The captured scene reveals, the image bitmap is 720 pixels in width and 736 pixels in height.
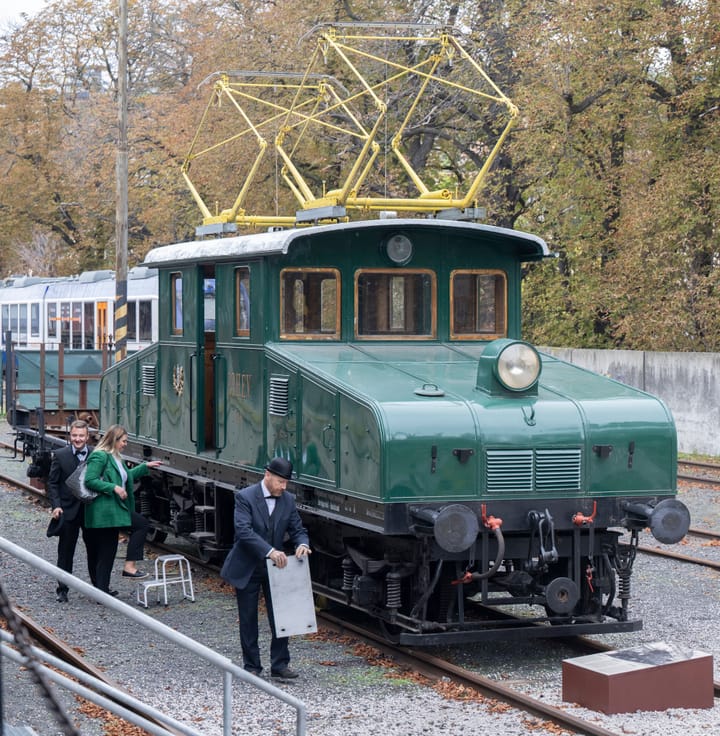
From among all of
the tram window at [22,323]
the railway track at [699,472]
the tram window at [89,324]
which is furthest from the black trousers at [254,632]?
the tram window at [22,323]

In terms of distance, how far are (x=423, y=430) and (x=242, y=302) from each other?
2855mm

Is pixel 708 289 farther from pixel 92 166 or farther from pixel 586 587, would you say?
pixel 92 166

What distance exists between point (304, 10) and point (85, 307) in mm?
8660

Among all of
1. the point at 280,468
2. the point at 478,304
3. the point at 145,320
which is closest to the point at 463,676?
the point at 280,468

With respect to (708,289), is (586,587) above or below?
below

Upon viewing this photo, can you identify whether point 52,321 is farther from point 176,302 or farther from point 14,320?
point 176,302

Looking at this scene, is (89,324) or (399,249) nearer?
(399,249)

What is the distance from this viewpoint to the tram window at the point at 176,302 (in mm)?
12570

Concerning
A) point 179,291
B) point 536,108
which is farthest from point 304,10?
point 179,291

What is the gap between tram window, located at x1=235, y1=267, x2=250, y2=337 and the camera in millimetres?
11000

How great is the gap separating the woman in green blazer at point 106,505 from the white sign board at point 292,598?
2.81 m

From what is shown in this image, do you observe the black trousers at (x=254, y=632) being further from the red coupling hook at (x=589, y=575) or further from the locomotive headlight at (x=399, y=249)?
the locomotive headlight at (x=399, y=249)

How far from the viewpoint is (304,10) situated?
31016 mm

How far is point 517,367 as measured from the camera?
30.5ft
